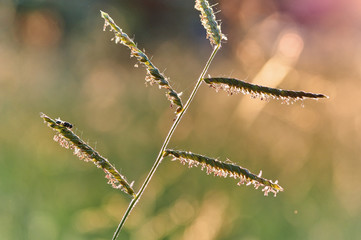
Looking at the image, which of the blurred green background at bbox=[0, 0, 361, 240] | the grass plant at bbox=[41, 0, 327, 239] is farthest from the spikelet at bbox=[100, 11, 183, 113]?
the blurred green background at bbox=[0, 0, 361, 240]

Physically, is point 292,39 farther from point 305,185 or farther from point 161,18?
point 161,18

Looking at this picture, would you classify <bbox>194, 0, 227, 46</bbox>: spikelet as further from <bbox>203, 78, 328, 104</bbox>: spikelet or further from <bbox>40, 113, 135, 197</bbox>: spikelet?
<bbox>40, 113, 135, 197</bbox>: spikelet

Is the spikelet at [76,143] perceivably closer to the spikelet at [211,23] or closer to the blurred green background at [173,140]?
the spikelet at [211,23]

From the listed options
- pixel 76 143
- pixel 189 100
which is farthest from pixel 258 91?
pixel 76 143

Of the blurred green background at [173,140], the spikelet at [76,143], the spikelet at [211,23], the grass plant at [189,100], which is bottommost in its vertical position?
the spikelet at [76,143]

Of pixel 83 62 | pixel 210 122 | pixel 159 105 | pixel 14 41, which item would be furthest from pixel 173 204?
pixel 14 41

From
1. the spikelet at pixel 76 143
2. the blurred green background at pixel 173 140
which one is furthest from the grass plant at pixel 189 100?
the blurred green background at pixel 173 140
